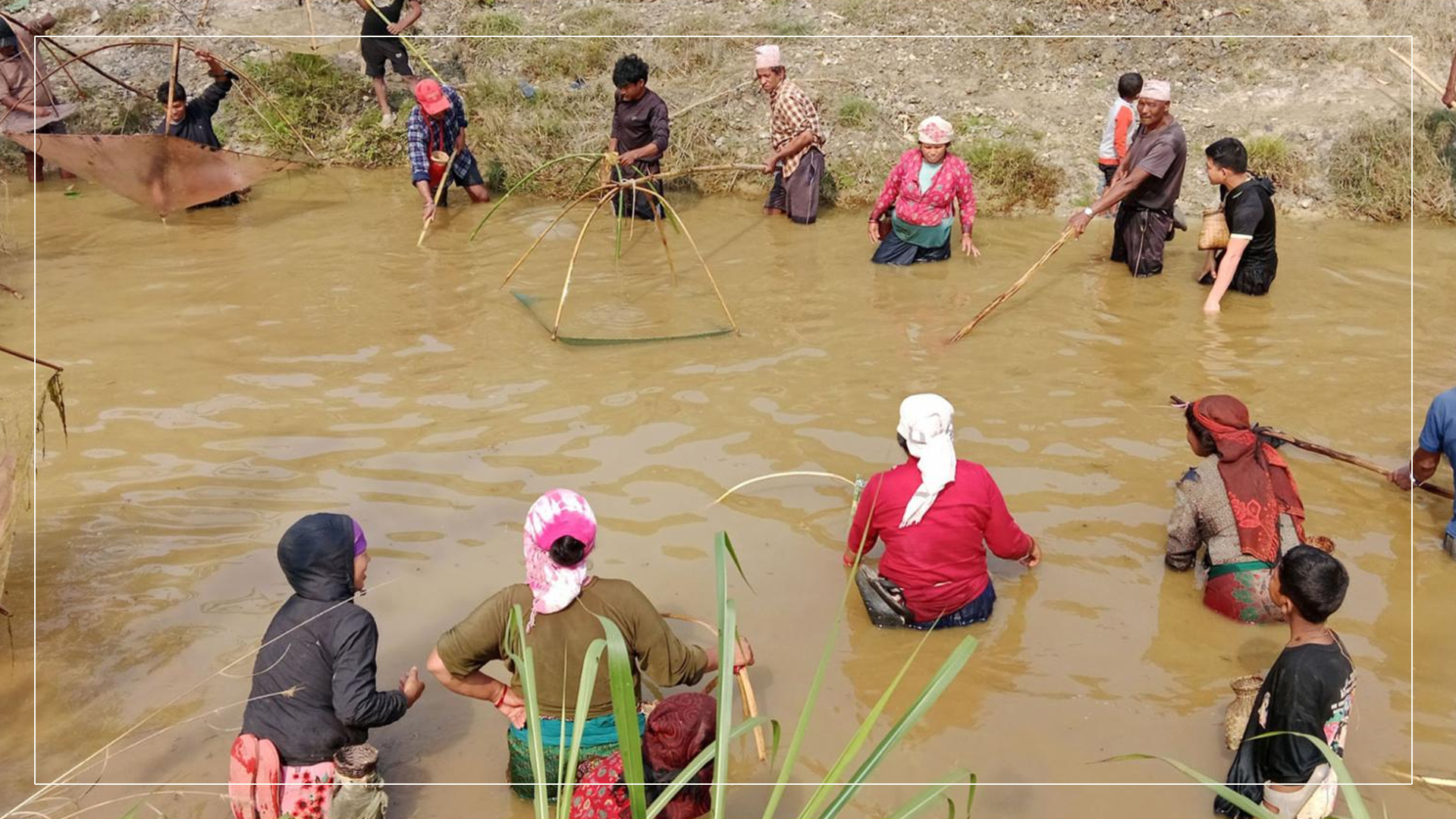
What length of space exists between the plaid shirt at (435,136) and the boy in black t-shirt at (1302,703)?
7147 millimetres

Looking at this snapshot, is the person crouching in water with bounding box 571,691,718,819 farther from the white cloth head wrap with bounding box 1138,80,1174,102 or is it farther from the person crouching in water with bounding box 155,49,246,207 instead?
the person crouching in water with bounding box 155,49,246,207

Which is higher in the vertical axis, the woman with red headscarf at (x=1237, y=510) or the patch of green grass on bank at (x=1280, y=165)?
the patch of green grass on bank at (x=1280, y=165)

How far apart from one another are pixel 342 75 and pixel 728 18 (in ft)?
13.0

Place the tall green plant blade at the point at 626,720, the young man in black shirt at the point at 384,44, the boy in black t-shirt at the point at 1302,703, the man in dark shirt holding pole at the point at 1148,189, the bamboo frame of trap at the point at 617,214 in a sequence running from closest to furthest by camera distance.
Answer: the tall green plant blade at the point at 626,720, the boy in black t-shirt at the point at 1302,703, the bamboo frame of trap at the point at 617,214, the man in dark shirt holding pole at the point at 1148,189, the young man in black shirt at the point at 384,44

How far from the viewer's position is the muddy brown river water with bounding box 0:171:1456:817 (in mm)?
3879

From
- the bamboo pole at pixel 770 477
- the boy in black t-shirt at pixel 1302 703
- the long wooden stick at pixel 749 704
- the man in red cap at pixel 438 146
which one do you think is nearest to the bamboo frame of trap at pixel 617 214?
the man in red cap at pixel 438 146

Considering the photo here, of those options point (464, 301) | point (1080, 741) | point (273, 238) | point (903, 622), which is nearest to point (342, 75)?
point (273, 238)

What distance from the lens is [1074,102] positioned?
1029 cm

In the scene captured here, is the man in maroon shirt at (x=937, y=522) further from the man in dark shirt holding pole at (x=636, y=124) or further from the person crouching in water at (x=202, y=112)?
the person crouching in water at (x=202, y=112)

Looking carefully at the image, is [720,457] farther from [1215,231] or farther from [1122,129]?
[1122,129]

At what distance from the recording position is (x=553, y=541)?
124 inches

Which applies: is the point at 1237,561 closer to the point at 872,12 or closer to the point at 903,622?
the point at 903,622

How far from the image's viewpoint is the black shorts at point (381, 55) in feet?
34.9

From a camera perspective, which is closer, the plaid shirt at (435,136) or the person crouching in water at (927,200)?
the person crouching in water at (927,200)
